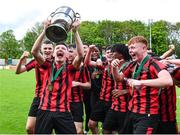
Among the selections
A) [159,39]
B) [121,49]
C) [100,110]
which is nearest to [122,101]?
[121,49]

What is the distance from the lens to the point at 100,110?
952cm

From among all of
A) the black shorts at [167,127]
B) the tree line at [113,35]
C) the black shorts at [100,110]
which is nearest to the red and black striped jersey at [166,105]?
the black shorts at [167,127]

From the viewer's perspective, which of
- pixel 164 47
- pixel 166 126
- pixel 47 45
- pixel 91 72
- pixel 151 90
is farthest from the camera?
pixel 164 47

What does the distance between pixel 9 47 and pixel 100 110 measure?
319 ft

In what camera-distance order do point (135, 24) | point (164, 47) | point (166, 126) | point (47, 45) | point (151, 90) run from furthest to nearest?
point (135, 24)
point (164, 47)
point (47, 45)
point (166, 126)
point (151, 90)

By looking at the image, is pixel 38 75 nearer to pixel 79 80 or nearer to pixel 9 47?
pixel 79 80

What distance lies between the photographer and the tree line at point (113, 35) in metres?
97.0

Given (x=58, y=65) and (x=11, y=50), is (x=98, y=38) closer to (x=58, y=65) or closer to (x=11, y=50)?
(x=11, y=50)

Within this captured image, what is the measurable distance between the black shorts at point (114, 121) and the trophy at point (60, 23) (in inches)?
99.6

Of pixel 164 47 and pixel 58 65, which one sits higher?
pixel 164 47

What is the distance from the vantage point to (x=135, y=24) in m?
102

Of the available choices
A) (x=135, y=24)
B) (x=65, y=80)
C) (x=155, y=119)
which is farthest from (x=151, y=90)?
(x=135, y=24)

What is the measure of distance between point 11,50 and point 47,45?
318 feet

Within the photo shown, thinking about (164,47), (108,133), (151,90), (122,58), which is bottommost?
(108,133)
